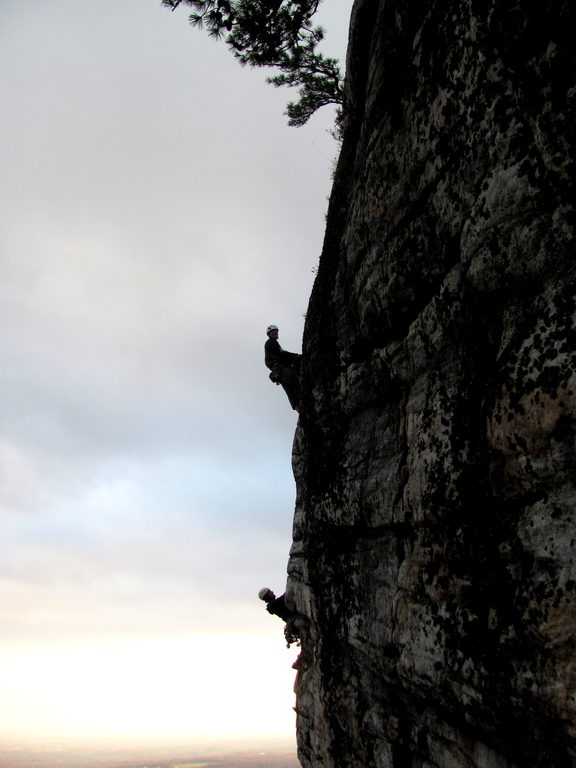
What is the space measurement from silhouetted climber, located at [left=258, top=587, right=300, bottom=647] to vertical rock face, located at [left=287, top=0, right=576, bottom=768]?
2.35 m

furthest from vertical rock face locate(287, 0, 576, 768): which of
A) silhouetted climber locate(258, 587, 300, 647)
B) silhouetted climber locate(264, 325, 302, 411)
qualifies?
silhouetted climber locate(264, 325, 302, 411)

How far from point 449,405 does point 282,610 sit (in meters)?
10.2

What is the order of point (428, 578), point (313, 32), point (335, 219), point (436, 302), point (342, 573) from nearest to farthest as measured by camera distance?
point (428, 578) < point (436, 302) < point (342, 573) < point (335, 219) < point (313, 32)

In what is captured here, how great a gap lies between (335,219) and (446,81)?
499 cm

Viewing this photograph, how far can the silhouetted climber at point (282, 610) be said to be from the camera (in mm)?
15891

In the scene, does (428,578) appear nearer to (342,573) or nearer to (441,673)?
(441,673)

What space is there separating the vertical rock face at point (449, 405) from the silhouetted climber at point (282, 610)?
2.35 m

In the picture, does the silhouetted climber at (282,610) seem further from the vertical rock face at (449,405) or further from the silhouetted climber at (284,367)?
the silhouetted climber at (284,367)

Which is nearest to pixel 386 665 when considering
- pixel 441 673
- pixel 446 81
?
pixel 441 673

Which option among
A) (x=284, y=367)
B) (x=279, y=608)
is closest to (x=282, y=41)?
(x=284, y=367)

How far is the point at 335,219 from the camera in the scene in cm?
1416

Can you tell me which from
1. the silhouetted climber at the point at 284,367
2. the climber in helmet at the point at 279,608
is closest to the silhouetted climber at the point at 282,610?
the climber in helmet at the point at 279,608

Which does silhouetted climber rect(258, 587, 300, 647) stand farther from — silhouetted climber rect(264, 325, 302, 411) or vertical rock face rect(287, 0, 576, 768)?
silhouetted climber rect(264, 325, 302, 411)

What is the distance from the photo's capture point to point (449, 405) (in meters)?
8.93
